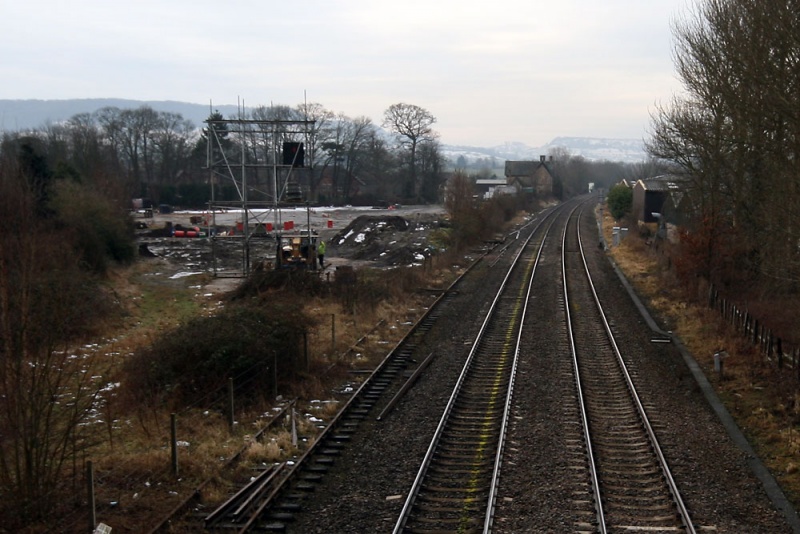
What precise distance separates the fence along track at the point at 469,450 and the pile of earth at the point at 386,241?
54.0 ft

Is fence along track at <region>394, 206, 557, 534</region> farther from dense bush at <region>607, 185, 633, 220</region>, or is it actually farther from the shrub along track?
dense bush at <region>607, 185, 633, 220</region>

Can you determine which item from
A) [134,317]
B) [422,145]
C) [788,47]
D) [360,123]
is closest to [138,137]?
[360,123]

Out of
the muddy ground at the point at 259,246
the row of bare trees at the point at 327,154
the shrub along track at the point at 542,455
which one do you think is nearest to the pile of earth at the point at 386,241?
the muddy ground at the point at 259,246

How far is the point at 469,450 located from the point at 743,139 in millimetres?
12780

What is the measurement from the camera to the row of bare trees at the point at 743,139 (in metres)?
13.6

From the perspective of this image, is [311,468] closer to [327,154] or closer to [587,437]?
[587,437]

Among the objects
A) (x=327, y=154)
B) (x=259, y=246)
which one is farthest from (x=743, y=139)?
(x=327, y=154)

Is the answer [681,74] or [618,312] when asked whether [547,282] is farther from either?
[681,74]

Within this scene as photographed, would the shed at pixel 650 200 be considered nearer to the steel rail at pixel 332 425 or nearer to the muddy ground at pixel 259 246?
the muddy ground at pixel 259 246

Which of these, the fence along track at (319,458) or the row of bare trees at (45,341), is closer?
the row of bare trees at (45,341)

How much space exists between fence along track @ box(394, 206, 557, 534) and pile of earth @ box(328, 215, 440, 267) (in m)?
16.5

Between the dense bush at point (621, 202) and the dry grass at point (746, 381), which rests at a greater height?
the dense bush at point (621, 202)

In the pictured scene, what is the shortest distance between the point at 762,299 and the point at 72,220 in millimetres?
23587

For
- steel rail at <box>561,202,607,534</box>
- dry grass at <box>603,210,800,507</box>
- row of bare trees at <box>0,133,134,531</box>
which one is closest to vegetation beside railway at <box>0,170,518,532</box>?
row of bare trees at <box>0,133,134,531</box>
